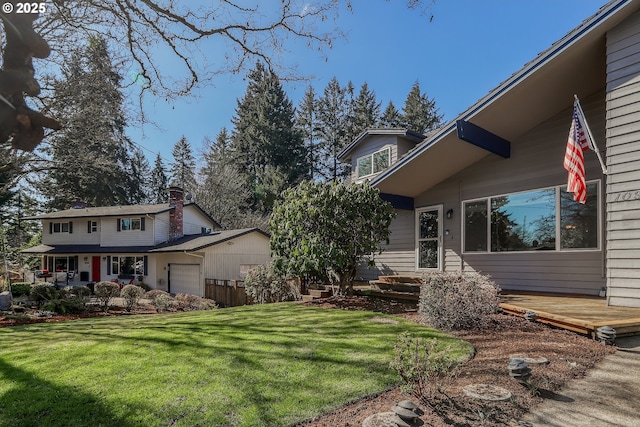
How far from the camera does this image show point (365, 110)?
35844 mm

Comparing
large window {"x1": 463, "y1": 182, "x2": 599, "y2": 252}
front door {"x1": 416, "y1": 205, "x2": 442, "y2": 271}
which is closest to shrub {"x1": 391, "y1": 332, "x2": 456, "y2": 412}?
large window {"x1": 463, "y1": 182, "x2": 599, "y2": 252}

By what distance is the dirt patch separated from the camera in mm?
2740

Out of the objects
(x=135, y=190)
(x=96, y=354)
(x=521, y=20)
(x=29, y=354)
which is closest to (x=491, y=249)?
(x=521, y=20)

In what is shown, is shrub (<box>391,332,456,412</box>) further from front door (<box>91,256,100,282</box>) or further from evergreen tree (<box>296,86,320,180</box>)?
evergreen tree (<box>296,86,320,180</box>)

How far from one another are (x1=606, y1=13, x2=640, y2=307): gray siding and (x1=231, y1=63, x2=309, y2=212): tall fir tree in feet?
90.1

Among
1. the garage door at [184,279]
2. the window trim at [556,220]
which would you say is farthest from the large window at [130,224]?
the window trim at [556,220]

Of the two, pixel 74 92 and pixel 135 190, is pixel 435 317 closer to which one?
pixel 74 92

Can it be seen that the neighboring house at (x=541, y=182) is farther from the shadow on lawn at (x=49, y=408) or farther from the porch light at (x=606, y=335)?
the shadow on lawn at (x=49, y=408)

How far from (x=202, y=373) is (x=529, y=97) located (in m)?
7.63

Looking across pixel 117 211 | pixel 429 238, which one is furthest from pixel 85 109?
pixel 117 211

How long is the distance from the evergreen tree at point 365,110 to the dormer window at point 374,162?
72.5ft

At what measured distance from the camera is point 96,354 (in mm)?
4809

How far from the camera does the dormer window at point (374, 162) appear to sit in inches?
501

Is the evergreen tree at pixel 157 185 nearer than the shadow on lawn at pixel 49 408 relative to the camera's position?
No
